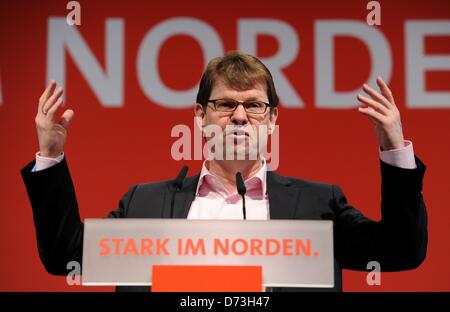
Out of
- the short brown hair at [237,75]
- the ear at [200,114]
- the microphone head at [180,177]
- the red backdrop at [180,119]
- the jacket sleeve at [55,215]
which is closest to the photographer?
the jacket sleeve at [55,215]

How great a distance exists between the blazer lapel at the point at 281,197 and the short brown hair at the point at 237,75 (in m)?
0.23

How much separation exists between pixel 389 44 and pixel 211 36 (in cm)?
81

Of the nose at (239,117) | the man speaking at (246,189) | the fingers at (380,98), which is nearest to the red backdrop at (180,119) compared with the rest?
the man speaking at (246,189)

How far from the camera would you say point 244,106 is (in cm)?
199

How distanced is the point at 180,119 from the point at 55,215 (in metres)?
1.39

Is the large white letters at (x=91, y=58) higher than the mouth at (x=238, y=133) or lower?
higher

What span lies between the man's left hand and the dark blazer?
0.06 metres

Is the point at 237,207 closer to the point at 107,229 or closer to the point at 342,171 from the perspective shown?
the point at 107,229

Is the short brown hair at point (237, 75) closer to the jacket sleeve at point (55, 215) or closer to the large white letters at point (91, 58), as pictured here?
the jacket sleeve at point (55, 215)

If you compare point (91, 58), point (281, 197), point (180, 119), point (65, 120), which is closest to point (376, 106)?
point (281, 197)

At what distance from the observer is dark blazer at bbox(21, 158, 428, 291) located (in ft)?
5.55

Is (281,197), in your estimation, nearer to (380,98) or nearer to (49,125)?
(380,98)

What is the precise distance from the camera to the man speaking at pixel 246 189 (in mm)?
1679

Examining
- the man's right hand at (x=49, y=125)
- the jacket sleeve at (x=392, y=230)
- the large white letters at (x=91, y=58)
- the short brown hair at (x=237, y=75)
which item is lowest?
the jacket sleeve at (x=392, y=230)
